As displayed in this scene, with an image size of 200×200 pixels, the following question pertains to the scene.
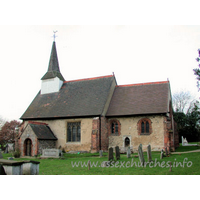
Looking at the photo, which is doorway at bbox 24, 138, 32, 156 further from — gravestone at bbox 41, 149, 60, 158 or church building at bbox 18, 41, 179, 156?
gravestone at bbox 41, 149, 60, 158

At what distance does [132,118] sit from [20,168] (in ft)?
60.5

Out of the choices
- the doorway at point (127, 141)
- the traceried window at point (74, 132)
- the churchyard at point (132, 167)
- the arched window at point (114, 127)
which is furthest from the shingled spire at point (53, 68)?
the churchyard at point (132, 167)

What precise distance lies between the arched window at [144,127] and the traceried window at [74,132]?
7408mm

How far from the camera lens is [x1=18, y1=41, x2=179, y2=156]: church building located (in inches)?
1009

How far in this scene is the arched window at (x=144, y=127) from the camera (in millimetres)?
25850

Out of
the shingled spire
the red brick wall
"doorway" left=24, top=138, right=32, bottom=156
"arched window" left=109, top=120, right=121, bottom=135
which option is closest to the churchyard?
the red brick wall

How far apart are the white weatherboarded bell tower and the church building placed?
137cm

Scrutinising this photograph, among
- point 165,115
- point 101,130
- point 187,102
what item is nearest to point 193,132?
point 187,102

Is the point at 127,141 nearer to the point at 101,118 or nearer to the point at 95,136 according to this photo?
the point at 95,136

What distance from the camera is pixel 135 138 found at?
2630 cm

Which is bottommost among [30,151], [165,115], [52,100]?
[30,151]

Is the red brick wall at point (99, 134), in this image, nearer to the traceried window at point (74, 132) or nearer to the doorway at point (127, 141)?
the doorway at point (127, 141)

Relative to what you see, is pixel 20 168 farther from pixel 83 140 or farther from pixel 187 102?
pixel 187 102

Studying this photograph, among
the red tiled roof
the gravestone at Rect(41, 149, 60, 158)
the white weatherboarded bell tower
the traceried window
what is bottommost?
the gravestone at Rect(41, 149, 60, 158)
